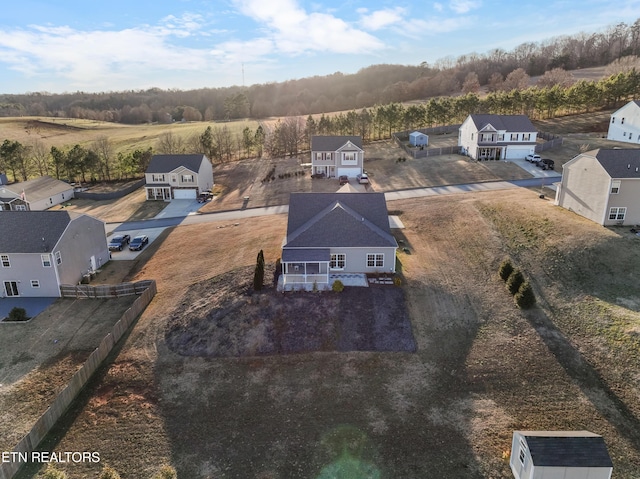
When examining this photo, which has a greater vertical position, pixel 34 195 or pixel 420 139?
pixel 420 139

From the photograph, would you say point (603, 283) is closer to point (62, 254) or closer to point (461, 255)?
point (461, 255)

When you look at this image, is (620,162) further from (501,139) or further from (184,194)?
(184,194)

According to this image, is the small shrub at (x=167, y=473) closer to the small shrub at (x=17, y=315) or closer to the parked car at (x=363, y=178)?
the small shrub at (x=17, y=315)

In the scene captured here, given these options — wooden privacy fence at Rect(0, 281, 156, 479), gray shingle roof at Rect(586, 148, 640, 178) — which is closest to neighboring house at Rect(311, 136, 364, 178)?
gray shingle roof at Rect(586, 148, 640, 178)

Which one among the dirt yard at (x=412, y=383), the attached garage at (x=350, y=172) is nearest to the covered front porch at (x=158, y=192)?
the attached garage at (x=350, y=172)

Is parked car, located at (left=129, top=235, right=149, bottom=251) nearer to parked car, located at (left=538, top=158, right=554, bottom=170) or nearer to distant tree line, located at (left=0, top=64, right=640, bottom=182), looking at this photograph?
distant tree line, located at (left=0, top=64, right=640, bottom=182)

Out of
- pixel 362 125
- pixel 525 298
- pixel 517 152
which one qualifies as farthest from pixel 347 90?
pixel 525 298

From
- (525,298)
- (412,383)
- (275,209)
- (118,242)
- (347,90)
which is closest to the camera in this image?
(412,383)
